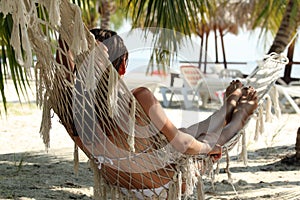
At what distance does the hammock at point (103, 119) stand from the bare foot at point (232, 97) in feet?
1.82

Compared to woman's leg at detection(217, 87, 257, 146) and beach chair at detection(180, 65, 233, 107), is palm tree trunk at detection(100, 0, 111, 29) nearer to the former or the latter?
beach chair at detection(180, 65, 233, 107)

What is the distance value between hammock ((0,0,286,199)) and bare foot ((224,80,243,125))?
56cm

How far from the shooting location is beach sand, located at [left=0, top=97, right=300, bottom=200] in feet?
9.86

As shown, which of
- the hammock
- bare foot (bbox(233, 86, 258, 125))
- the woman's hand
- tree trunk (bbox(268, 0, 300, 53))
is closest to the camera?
the hammock

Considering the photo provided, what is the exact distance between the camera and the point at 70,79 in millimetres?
2080

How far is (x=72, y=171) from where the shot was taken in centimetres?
358

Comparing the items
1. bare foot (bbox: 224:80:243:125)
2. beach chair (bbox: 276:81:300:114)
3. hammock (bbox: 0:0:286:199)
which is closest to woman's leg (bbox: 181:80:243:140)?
bare foot (bbox: 224:80:243:125)

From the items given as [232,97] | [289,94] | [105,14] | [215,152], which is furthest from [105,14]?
[215,152]

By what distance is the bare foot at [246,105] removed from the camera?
8.61 ft

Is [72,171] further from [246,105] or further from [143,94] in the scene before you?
[143,94]

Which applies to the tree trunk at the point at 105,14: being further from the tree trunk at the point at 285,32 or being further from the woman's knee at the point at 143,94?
the woman's knee at the point at 143,94

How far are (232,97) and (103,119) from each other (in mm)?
932

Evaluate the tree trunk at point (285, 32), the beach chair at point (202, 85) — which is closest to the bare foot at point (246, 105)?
the tree trunk at point (285, 32)

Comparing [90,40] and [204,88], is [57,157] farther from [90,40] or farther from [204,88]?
[204,88]
